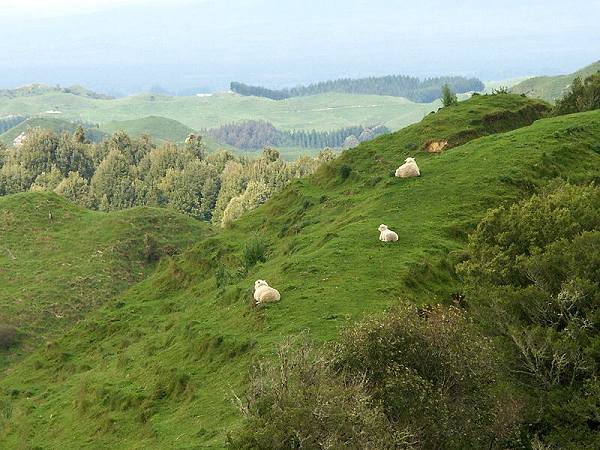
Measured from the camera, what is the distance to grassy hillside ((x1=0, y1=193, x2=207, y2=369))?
5784cm

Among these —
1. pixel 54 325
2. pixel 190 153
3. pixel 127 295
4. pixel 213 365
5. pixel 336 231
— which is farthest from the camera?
pixel 190 153

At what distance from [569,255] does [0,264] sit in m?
57.7

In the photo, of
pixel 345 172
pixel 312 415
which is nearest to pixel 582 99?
pixel 345 172

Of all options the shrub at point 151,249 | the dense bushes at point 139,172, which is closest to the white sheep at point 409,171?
the shrub at point 151,249

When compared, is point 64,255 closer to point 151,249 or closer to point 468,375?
point 151,249

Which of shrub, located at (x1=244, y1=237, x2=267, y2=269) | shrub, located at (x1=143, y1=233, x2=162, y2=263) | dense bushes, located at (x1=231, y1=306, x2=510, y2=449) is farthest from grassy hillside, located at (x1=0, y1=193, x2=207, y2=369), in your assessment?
dense bushes, located at (x1=231, y1=306, x2=510, y2=449)

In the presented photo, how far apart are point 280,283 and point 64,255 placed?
42.0m

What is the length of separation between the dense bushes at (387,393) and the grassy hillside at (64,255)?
38.9 m

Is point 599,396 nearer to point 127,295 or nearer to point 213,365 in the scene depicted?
point 213,365

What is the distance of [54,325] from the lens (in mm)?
56750

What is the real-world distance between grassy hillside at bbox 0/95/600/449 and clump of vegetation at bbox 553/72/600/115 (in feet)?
7.76

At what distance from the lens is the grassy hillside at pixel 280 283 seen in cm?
2809

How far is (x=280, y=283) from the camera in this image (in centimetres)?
3269

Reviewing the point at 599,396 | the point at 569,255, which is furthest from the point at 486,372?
the point at 569,255
